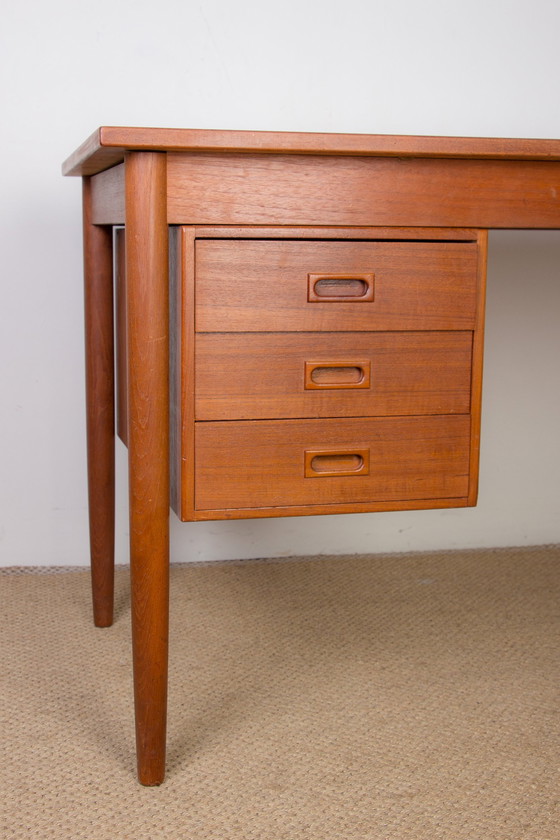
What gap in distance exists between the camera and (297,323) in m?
1.28

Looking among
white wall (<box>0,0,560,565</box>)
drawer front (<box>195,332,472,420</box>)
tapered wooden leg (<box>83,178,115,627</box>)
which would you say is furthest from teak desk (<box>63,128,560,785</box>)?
white wall (<box>0,0,560,565</box>)

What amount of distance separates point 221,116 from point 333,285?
2.70 feet

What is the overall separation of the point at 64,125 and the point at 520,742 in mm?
1388

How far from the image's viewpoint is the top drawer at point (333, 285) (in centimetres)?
124

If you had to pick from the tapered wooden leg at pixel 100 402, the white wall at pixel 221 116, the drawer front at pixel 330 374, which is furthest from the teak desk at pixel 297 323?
the white wall at pixel 221 116

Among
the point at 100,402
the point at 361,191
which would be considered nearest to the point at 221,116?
the point at 100,402

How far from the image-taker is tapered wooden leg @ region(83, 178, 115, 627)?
1722 mm

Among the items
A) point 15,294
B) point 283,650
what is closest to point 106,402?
point 15,294

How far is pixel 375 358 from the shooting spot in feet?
4.31

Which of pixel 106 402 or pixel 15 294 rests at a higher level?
pixel 15 294

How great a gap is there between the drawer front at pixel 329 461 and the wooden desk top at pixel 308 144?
34 centimetres

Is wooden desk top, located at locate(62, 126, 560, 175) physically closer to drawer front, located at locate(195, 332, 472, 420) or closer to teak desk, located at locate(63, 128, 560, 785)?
teak desk, located at locate(63, 128, 560, 785)

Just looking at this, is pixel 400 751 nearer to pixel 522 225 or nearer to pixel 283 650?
pixel 283 650

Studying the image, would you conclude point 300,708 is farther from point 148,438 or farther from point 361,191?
point 361,191
